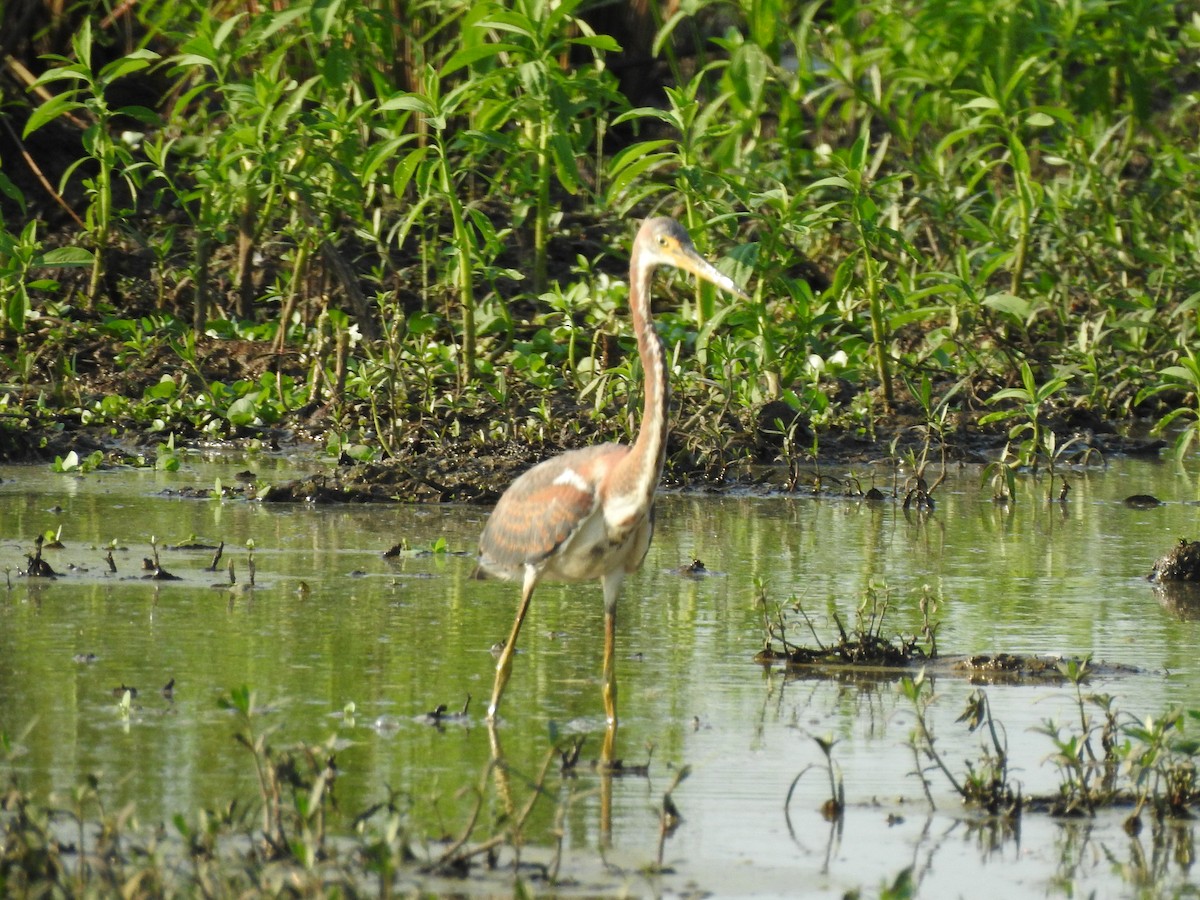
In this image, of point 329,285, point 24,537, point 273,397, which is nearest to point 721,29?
point 329,285

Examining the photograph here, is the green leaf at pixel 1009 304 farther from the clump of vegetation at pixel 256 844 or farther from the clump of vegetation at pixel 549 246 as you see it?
the clump of vegetation at pixel 256 844

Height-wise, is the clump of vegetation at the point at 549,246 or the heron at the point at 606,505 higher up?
the clump of vegetation at the point at 549,246

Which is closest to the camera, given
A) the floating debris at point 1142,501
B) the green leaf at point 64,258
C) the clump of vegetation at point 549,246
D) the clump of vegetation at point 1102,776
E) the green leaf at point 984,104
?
the clump of vegetation at point 1102,776

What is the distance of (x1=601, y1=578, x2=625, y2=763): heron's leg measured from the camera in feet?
17.8

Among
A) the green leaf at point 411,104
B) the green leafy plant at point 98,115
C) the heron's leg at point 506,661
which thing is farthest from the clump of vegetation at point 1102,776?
the green leafy plant at point 98,115

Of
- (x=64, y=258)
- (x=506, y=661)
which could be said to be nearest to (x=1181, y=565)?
(x=506, y=661)

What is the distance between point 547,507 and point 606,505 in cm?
21

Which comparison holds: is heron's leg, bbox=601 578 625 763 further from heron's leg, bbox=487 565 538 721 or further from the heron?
heron's leg, bbox=487 565 538 721

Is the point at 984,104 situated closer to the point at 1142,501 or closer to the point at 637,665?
the point at 1142,501

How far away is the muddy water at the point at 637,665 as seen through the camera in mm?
4633

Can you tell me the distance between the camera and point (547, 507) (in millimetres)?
5910

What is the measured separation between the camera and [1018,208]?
11.5m

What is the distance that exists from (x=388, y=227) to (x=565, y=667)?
6507 mm

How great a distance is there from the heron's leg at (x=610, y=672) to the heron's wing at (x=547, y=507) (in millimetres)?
239
